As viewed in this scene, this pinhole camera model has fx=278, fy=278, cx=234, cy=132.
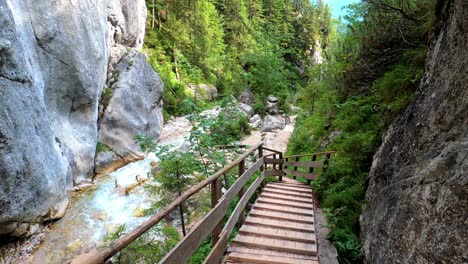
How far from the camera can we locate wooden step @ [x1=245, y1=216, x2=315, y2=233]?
190 inches

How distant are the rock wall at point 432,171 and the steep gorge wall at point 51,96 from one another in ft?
29.8

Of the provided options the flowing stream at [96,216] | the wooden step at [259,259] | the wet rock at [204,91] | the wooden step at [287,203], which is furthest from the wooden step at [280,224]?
the wet rock at [204,91]

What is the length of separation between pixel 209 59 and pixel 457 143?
29554 millimetres

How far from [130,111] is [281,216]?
556 inches

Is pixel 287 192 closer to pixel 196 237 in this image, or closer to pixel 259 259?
pixel 259 259

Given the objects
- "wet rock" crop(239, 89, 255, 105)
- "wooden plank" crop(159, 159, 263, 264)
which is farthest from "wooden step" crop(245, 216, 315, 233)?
"wet rock" crop(239, 89, 255, 105)

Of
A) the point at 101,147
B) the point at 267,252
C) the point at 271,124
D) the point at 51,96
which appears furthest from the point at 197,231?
the point at 271,124

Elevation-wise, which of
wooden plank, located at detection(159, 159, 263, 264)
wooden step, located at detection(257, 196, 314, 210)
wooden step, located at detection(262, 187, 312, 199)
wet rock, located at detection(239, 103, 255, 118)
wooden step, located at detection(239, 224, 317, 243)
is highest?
wooden plank, located at detection(159, 159, 263, 264)

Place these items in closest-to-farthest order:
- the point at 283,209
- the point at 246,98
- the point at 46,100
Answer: the point at 283,209, the point at 46,100, the point at 246,98

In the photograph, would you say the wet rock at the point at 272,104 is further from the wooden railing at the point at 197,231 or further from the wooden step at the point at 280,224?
the wooden railing at the point at 197,231

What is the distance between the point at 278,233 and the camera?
→ 459cm

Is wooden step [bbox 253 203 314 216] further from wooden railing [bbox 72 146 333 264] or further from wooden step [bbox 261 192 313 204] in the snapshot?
wooden railing [bbox 72 146 333 264]

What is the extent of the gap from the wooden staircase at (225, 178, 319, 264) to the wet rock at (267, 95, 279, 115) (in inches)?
899

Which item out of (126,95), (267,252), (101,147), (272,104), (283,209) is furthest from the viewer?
(272,104)
